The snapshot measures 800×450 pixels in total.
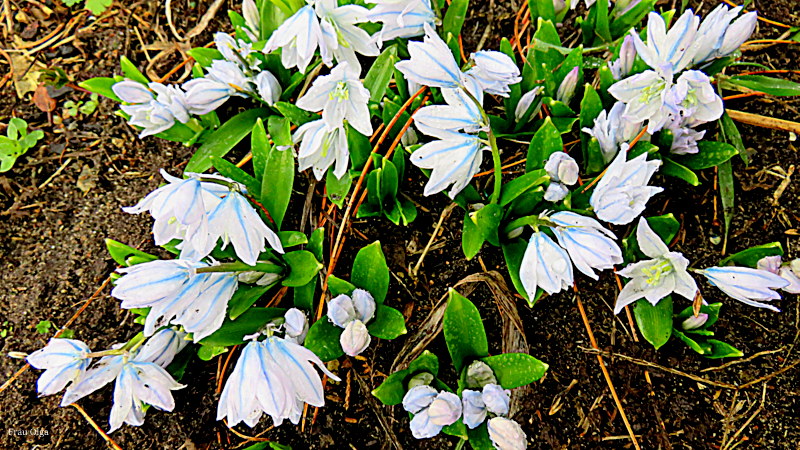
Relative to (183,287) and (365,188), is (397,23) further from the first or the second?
(183,287)

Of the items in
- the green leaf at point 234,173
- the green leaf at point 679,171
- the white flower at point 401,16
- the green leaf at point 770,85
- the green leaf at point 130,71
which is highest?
the white flower at point 401,16

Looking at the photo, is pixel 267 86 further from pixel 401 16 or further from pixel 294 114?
pixel 401 16

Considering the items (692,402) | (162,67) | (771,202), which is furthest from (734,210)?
(162,67)

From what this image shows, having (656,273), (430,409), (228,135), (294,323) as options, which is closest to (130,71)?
(228,135)

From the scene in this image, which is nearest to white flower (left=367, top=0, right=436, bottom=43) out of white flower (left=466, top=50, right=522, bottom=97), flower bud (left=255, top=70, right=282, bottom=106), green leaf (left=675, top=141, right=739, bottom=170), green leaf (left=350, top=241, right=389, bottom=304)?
white flower (left=466, top=50, right=522, bottom=97)

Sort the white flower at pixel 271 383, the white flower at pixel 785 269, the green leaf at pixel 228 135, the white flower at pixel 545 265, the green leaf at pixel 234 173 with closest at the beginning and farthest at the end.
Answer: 1. the white flower at pixel 271 383
2. the white flower at pixel 545 265
3. the white flower at pixel 785 269
4. the green leaf at pixel 234 173
5. the green leaf at pixel 228 135

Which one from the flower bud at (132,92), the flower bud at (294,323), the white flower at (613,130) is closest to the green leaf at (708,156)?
the white flower at (613,130)

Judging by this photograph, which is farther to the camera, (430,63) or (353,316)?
(353,316)

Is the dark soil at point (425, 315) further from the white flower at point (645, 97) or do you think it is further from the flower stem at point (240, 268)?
the white flower at point (645, 97)
